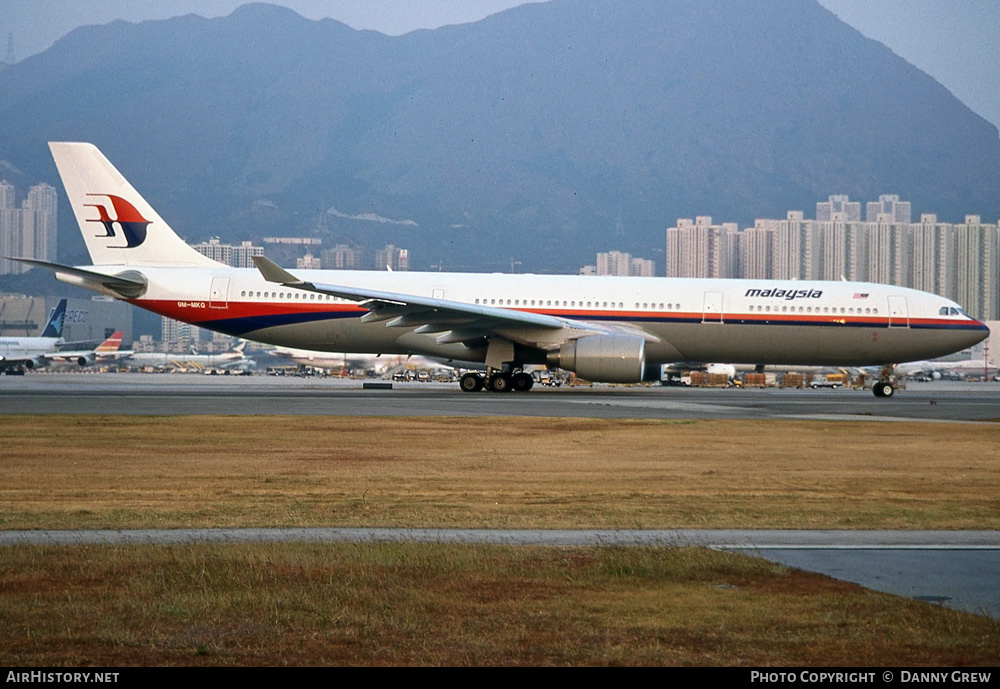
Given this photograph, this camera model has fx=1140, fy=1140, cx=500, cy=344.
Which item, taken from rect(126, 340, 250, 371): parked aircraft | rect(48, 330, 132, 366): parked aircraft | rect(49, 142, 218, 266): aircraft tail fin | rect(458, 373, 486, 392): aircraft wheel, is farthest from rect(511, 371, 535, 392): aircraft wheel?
rect(126, 340, 250, 371): parked aircraft

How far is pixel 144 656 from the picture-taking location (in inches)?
250

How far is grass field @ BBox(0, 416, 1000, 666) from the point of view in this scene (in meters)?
6.69

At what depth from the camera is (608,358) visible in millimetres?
31469

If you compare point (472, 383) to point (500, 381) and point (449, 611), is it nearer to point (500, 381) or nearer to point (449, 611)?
point (500, 381)

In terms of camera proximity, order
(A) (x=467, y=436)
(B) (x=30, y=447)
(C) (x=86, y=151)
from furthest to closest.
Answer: (C) (x=86, y=151), (A) (x=467, y=436), (B) (x=30, y=447)

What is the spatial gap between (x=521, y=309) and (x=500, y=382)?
7.82 ft

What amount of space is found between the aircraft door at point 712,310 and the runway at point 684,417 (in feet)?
7.88

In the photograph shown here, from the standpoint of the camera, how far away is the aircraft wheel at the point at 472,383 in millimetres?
35000

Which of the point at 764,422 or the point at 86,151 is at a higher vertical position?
the point at 86,151

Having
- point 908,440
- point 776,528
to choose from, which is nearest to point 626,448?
point 908,440

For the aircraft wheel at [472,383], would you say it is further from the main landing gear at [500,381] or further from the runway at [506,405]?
the runway at [506,405]

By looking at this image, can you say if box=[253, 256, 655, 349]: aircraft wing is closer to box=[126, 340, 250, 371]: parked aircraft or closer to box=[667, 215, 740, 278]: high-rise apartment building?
box=[126, 340, 250, 371]: parked aircraft

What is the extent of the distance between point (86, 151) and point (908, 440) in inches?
1053
